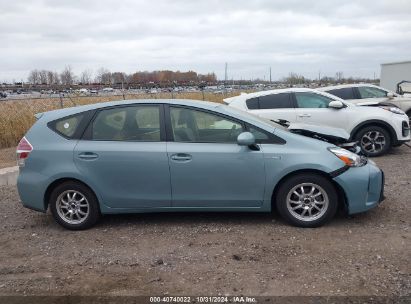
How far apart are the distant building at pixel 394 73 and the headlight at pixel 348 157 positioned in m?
24.1

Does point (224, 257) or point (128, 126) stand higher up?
point (128, 126)

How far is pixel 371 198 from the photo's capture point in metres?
5.02

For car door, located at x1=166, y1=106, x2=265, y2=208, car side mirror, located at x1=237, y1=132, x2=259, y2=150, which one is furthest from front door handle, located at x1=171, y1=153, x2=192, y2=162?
car side mirror, located at x1=237, y1=132, x2=259, y2=150

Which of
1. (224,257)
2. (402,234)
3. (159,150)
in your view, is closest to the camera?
(224,257)

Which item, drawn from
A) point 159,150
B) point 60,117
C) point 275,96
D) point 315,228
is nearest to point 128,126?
point 159,150

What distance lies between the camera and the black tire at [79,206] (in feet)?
17.1

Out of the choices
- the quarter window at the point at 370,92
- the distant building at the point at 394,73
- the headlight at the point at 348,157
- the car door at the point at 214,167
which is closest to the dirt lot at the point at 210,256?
the car door at the point at 214,167

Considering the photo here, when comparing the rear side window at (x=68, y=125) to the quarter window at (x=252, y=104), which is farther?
the quarter window at (x=252, y=104)

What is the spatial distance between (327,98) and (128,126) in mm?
5909

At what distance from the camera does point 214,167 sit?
4969 millimetres

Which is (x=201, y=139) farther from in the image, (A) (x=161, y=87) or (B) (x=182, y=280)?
(A) (x=161, y=87)

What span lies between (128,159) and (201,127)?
3.01ft

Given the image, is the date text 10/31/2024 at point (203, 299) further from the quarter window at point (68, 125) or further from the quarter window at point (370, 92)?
the quarter window at point (370, 92)

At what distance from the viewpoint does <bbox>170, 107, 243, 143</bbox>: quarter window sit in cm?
511
